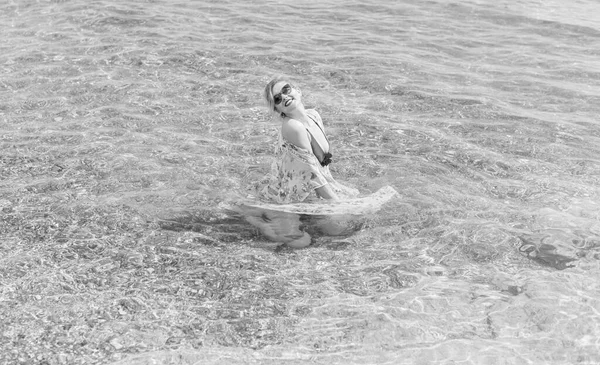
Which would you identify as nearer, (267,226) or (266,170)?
(267,226)

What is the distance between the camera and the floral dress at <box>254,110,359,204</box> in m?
6.51

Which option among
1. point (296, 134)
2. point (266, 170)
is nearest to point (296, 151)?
point (296, 134)

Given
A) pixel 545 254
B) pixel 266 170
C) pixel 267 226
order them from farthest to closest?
pixel 266 170 → pixel 267 226 → pixel 545 254

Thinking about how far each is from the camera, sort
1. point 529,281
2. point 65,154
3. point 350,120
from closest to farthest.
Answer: point 529,281
point 65,154
point 350,120

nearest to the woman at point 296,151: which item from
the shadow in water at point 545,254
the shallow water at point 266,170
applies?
the shallow water at point 266,170

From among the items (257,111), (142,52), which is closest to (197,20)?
(142,52)

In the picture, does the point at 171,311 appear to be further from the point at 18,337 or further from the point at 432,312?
the point at 432,312

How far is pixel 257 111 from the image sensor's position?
9.63m

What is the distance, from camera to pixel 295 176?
6.61 metres

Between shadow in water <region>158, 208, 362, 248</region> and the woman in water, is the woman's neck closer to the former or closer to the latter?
the woman in water

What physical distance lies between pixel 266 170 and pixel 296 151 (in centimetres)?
165

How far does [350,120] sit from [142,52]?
14.2ft

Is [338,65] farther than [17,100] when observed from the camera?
Yes

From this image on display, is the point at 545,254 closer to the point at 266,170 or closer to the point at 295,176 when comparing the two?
the point at 295,176
